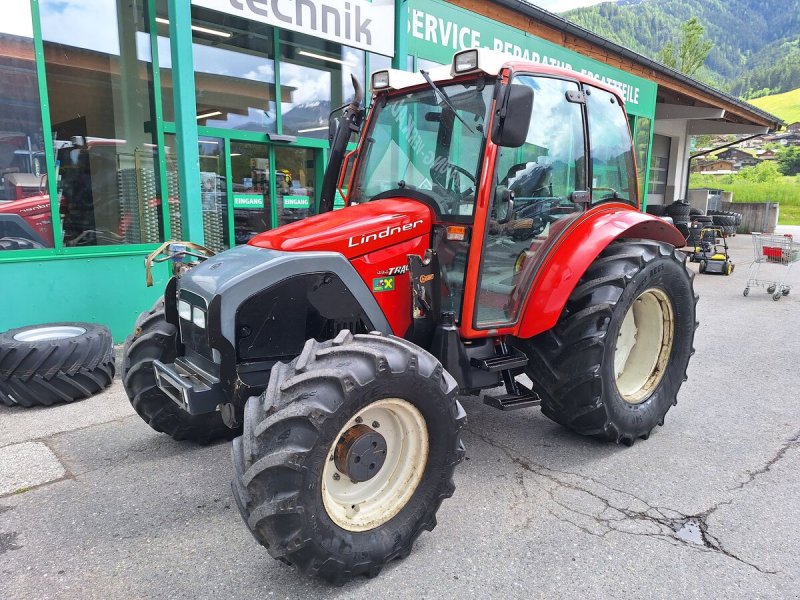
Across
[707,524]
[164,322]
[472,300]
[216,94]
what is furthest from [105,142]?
[707,524]

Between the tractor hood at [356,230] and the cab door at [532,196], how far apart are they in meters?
0.40

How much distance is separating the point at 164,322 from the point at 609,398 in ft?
8.37

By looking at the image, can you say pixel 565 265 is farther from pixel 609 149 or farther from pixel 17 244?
pixel 17 244

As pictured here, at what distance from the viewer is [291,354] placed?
2793 mm

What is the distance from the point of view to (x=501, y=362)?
10.7ft

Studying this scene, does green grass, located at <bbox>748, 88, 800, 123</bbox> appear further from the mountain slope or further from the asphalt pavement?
the asphalt pavement

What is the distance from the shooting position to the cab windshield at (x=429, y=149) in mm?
3025

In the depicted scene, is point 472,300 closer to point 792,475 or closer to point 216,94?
point 792,475

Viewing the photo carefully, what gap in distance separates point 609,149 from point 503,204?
46.2 inches

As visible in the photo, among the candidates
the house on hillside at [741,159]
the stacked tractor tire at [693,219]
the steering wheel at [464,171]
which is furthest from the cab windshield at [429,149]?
the house on hillside at [741,159]

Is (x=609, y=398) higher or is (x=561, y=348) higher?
(x=561, y=348)

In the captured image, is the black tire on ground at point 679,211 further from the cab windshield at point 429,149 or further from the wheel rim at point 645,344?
the cab windshield at point 429,149

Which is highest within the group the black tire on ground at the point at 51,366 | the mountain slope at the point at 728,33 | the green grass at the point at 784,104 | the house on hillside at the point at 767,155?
the mountain slope at the point at 728,33

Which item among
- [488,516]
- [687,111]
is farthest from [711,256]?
[488,516]
